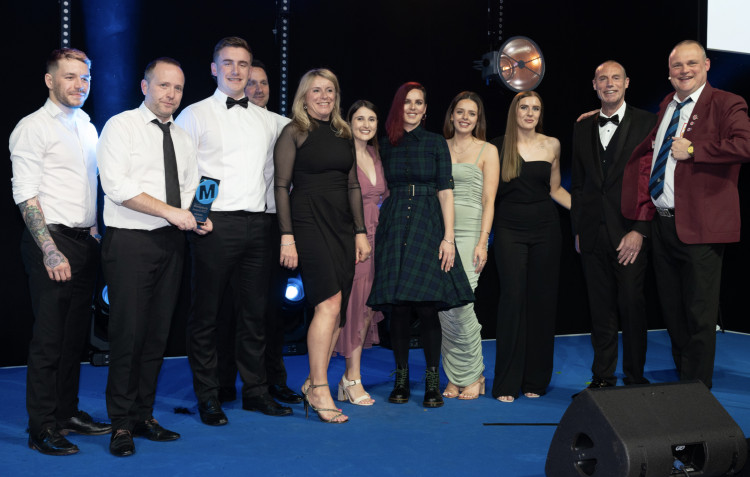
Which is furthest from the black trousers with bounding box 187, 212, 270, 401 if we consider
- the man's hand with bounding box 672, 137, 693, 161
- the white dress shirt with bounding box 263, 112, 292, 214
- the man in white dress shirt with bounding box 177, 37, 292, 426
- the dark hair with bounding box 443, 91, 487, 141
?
the man's hand with bounding box 672, 137, 693, 161

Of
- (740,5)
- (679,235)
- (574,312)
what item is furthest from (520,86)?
(679,235)

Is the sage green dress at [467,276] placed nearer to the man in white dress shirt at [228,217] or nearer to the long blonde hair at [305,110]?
the long blonde hair at [305,110]

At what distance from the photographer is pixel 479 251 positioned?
393 cm

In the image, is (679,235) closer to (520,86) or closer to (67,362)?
(520,86)

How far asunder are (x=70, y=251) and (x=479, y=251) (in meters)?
2.14

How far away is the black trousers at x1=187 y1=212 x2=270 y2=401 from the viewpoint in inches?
134

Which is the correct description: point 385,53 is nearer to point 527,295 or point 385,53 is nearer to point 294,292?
point 294,292

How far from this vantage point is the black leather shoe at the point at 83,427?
3.22 metres

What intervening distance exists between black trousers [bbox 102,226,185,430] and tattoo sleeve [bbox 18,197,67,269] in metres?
0.20

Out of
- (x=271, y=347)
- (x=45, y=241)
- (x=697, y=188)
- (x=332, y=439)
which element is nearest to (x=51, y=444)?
(x=45, y=241)

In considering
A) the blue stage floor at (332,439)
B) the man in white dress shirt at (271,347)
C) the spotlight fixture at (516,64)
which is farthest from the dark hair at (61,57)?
the spotlight fixture at (516,64)

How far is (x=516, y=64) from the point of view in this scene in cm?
579

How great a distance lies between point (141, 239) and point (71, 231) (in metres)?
0.32

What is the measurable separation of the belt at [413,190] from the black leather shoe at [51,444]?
200 centimetres
